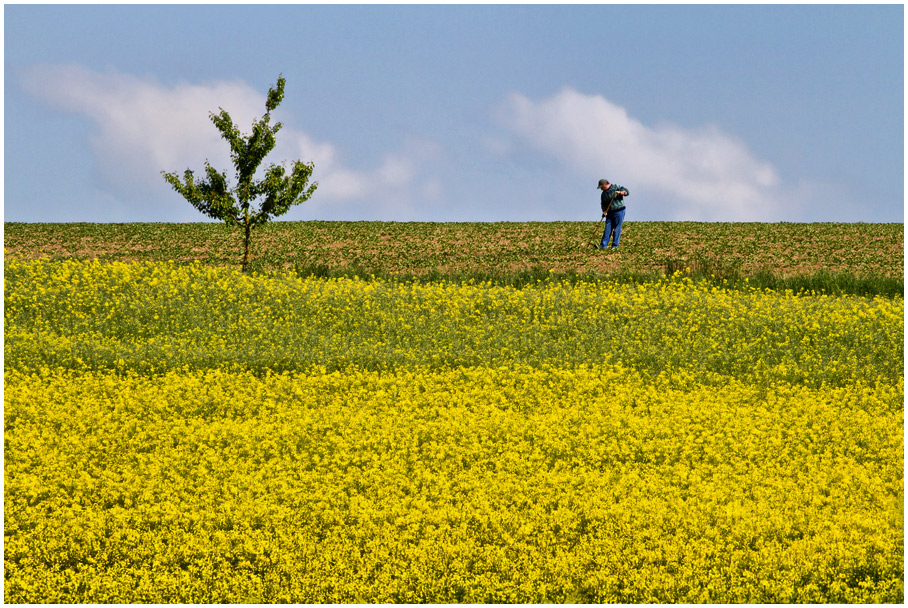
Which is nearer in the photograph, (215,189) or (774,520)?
(774,520)

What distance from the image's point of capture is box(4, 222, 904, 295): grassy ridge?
83.3ft

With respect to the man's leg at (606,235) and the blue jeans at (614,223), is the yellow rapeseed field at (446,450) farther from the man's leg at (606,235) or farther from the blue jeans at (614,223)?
the man's leg at (606,235)

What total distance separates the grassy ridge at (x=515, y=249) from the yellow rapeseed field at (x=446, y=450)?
18.3 feet

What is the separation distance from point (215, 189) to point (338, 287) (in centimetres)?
840

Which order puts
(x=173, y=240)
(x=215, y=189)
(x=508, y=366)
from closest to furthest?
(x=508, y=366)
(x=215, y=189)
(x=173, y=240)

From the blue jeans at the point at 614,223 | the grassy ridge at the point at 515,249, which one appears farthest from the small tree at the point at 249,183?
the blue jeans at the point at 614,223

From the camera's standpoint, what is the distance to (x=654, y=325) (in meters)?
18.5

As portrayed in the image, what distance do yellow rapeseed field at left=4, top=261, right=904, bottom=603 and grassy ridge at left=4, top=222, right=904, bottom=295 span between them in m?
5.59

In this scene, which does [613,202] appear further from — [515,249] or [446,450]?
[446,450]

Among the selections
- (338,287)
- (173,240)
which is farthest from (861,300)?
(173,240)

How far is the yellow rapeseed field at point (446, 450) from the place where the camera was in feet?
25.1

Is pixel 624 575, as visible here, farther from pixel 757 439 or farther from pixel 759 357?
pixel 759 357

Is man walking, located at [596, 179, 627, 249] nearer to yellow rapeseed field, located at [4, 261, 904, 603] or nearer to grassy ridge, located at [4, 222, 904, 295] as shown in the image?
grassy ridge, located at [4, 222, 904, 295]

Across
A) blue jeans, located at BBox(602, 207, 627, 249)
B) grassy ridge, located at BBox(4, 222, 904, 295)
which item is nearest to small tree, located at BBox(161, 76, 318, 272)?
grassy ridge, located at BBox(4, 222, 904, 295)
